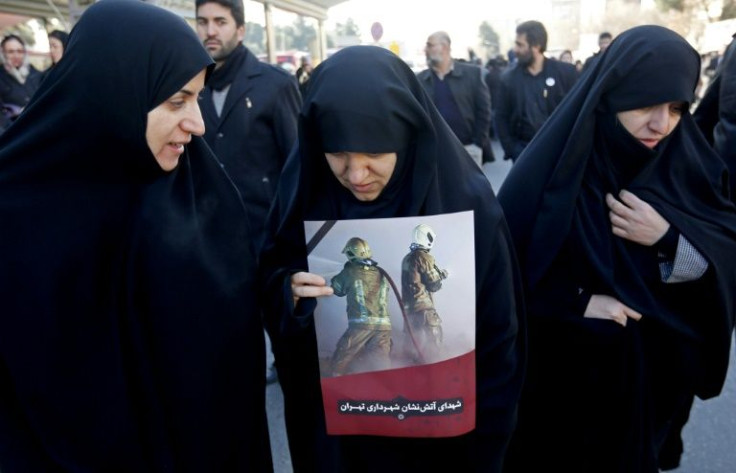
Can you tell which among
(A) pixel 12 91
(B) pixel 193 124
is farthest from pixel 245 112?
(A) pixel 12 91

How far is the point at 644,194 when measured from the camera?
1.90 metres

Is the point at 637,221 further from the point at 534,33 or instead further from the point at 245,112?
the point at 534,33

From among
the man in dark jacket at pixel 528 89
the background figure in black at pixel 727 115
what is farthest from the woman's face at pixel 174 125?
the man in dark jacket at pixel 528 89

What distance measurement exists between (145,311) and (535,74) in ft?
17.6

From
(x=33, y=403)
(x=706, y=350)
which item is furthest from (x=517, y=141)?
(x=33, y=403)

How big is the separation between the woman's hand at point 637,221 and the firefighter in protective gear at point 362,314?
31.4 inches

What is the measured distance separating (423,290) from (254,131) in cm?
198

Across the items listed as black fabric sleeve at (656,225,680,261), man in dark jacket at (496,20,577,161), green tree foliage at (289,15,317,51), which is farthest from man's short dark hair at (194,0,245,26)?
green tree foliage at (289,15,317,51)

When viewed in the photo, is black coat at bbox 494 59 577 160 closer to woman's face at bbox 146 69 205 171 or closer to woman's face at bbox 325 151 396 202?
woman's face at bbox 325 151 396 202

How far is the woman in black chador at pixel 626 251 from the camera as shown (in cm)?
184

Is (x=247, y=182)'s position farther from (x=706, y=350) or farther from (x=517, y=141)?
(x=517, y=141)

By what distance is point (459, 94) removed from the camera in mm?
6281

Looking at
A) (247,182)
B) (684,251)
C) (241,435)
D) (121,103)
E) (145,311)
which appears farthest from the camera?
(247,182)

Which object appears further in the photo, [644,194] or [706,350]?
[706,350]
